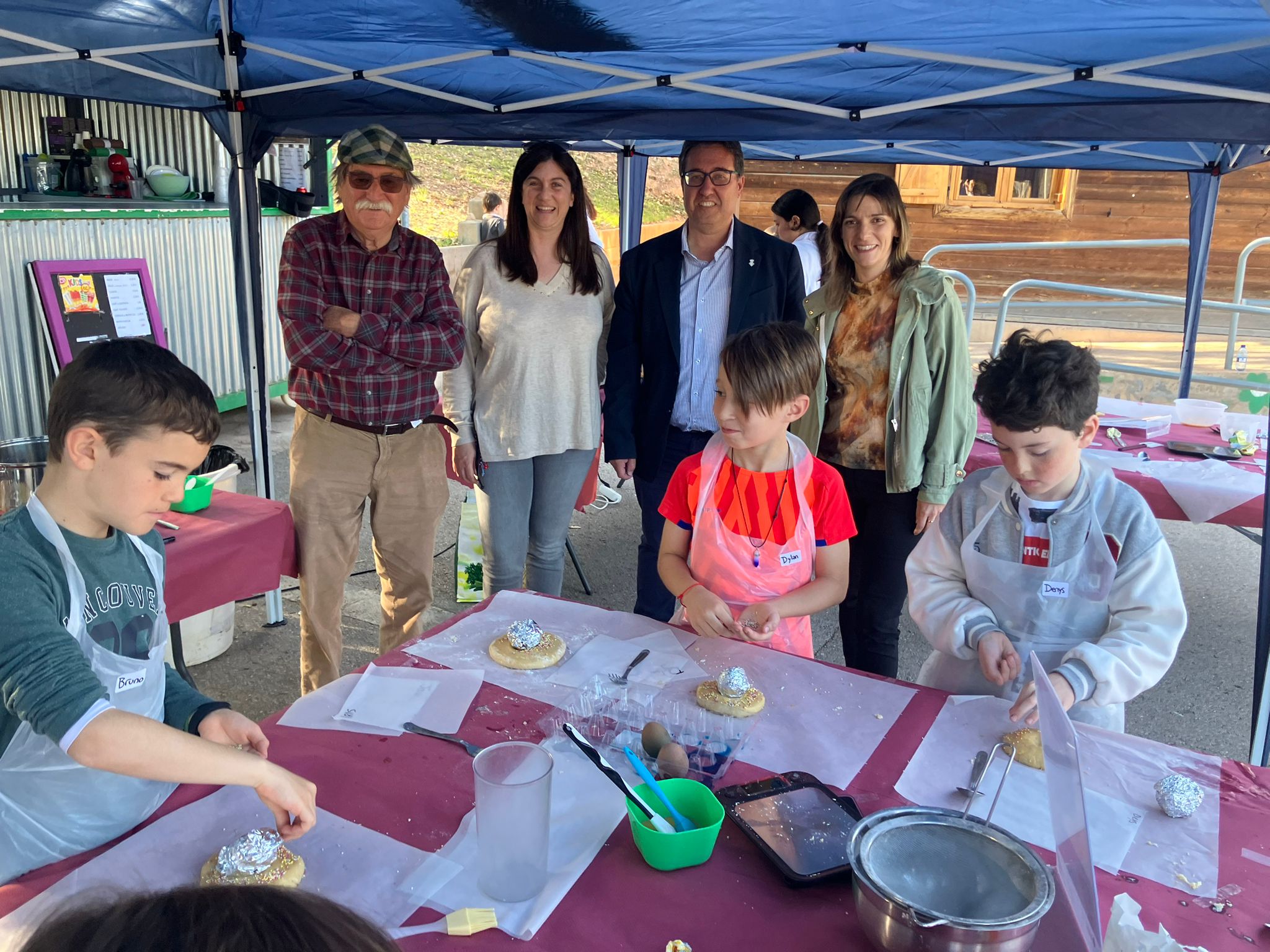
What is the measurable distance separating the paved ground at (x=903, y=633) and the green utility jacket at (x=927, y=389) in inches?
50.8

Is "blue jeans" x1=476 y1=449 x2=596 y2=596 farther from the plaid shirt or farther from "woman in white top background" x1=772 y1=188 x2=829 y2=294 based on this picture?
"woman in white top background" x1=772 y1=188 x2=829 y2=294

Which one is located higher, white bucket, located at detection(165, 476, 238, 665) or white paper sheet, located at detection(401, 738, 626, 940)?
white paper sheet, located at detection(401, 738, 626, 940)

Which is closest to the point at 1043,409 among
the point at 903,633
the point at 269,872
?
the point at 269,872

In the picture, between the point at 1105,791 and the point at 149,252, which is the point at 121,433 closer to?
the point at 1105,791

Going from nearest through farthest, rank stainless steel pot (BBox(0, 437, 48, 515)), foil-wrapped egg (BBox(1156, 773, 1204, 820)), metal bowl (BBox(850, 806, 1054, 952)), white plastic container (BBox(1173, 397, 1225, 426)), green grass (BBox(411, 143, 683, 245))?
1. metal bowl (BBox(850, 806, 1054, 952))
2. foil-wrapped egg (BBox(1156, 773, 1204, 820))
3. stainless steel pot (BBox(0, 437, 48, 515))
4. white plastic container (BBox(1173, 397, 1225, 426))
5. green grass (BBox(411, 143, 683, 245))

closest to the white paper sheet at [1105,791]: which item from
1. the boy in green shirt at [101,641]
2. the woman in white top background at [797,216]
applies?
the boy in green shirt at [101,641]

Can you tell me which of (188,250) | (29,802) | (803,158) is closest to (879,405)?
(29,802)

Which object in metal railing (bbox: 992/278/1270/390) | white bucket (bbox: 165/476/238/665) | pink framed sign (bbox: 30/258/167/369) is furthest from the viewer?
pink framed sign (bbox: 30/258/167/369)

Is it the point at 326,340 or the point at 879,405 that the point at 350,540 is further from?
the point at 879,405

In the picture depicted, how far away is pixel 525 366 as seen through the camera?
307 centimetres

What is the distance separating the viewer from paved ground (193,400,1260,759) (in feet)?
11.6

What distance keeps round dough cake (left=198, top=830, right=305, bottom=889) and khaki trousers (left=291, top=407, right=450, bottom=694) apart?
74.8 inches

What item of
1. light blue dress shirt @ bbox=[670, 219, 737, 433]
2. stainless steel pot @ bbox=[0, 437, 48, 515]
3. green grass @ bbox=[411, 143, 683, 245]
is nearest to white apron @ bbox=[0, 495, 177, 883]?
stainless steel pot @ bbox=[0, 437, 48, 515]

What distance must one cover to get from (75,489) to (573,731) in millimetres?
808
